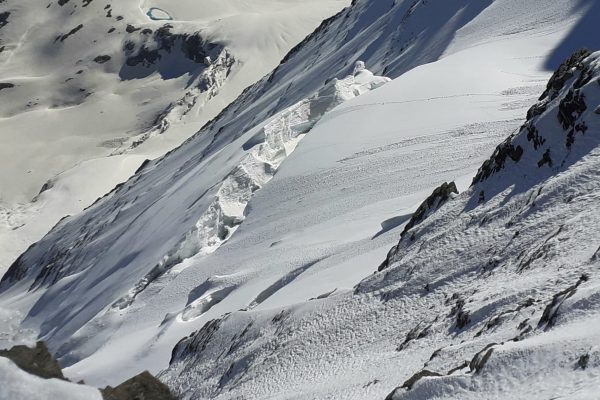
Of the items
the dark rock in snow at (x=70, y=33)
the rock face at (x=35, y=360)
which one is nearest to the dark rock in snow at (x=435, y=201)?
the rock face at (x=35, y=360)

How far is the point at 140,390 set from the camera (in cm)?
1338

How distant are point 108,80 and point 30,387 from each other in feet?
367

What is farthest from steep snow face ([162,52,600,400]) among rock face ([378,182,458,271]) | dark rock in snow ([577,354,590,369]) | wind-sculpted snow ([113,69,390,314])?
wind-sculpted snow ([113,69,390,314])

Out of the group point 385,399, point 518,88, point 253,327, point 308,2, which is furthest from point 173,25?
point 385,399

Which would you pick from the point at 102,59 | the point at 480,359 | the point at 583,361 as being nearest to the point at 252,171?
the point at 480,359

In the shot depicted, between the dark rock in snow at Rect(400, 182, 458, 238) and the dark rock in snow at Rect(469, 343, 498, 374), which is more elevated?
the dark rock in snow at Rect(469, 343, 498, 374)

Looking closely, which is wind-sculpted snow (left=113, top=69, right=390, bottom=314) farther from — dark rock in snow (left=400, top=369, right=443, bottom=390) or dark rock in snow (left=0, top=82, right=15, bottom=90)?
dark rock in snow (left=0, top=82, right=15, bottom=90)

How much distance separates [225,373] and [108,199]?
49.5 m

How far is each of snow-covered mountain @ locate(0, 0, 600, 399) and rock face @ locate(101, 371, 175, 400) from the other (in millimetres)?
2824

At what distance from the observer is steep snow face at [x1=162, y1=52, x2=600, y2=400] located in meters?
11.3

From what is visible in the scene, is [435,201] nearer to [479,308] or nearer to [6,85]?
[479,308]

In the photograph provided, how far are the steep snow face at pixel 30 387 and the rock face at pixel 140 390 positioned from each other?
82cm

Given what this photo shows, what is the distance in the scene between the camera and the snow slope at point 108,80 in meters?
97.2

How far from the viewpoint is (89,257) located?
51.4 m
